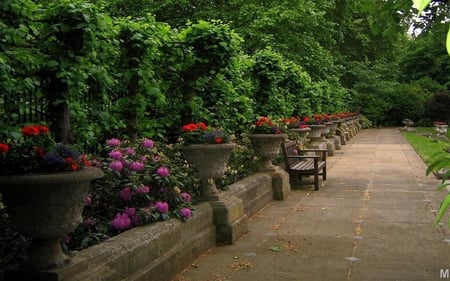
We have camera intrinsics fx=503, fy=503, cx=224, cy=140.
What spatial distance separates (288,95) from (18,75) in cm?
954

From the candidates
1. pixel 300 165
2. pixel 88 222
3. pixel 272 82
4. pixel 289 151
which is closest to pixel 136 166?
pixel 88 222

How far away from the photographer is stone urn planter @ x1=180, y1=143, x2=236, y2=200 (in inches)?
221

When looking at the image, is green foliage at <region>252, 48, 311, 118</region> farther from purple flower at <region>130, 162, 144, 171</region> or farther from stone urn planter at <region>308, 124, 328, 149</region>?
purple flower at <region>130, 162, 144, 171</region>

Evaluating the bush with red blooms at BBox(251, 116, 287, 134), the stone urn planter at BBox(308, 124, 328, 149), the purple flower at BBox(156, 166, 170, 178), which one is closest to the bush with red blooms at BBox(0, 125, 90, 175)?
the purple flower at BBox(156, 166, 170, 178)

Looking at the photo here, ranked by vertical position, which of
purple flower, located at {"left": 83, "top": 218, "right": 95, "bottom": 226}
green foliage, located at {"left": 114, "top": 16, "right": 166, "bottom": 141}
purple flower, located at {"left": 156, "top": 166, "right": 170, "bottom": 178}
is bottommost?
purple flower, located at {"left": 83, "top": 218, "right": 95, "bottom": 226}

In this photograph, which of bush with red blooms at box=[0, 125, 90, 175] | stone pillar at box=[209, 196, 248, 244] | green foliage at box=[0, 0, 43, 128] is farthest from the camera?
stone pillar at box=[209, 196, 248, 244]

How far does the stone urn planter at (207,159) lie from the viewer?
5602 mm

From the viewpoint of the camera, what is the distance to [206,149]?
18.3 ft

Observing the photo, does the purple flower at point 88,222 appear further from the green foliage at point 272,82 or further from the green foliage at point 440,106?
the green foliage at point 440,106

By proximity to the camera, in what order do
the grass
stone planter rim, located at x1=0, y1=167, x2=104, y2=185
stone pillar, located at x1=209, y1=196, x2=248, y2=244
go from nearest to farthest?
stone planter rim, located at x1=0, y1=167, x2=104, y2=185
stone pillar, located at x1=209, y1=196, x2=248, y2=244
the grass

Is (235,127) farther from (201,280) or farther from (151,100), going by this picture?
(201,280)

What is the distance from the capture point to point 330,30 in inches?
947

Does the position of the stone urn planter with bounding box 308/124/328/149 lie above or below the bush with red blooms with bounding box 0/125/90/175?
below

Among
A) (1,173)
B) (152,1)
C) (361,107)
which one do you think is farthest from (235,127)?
(361,107)
